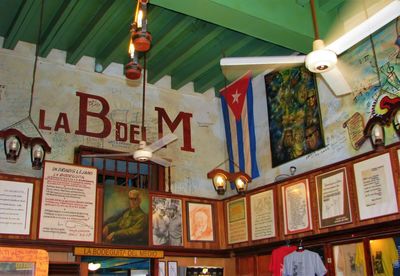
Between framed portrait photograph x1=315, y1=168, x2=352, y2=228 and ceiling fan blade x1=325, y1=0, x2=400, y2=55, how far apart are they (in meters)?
3.22

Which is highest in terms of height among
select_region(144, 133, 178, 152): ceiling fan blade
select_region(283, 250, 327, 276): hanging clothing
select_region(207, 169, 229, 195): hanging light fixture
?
select_region(144, 133, 178, 152): ceiling fan blade

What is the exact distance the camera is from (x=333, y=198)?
7.57 meters

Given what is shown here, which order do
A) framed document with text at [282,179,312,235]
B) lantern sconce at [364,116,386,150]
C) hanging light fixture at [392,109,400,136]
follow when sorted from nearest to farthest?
hanging light fixture at [392,109,400,136] → lantern sconce at [364,116,386,150] → framed document with text at [282,179,312,235]

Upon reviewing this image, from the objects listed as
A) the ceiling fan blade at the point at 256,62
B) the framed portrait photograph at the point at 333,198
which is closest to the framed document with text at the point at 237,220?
the framed portrait photograph at the point at 333,198

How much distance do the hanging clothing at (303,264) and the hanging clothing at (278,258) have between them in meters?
0.16

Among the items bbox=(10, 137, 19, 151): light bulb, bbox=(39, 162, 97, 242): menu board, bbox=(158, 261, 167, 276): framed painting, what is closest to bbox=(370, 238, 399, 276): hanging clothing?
bbox=(158, 261, 167, 276): framed painting

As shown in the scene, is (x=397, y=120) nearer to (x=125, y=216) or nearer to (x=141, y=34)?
(x=141, y=34)

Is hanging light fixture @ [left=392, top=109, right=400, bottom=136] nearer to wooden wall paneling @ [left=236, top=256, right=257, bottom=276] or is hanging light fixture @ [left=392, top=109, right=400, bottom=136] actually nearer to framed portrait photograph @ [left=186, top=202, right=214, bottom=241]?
wooden wall paneling @ [left=236, top=256, right=257, bottom=276]

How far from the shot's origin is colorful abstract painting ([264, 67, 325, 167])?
8977 millimetres

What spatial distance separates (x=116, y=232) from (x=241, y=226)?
2378 mm

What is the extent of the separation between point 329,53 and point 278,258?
4.74m

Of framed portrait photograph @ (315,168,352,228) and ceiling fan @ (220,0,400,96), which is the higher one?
ceiling fan @ (220,0,400,96)

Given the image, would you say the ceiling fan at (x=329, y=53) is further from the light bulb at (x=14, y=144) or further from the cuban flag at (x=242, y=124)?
the cuban flag at (x=242, y=124)

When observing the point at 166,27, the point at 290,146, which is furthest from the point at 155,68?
the point at 290,146
